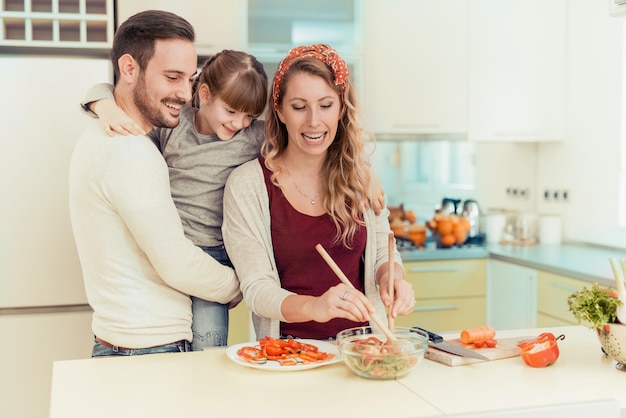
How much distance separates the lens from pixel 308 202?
7.20 ft

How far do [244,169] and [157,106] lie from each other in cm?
32

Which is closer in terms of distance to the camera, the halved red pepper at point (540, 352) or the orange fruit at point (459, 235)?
the halved red pepper at point (540, 352)

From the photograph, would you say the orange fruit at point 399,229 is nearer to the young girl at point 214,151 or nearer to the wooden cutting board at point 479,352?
the young girl at point 214,151

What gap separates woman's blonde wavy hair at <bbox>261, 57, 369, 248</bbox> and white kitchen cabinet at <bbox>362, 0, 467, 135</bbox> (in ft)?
5.87

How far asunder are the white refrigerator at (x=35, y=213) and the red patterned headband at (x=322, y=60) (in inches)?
46.9

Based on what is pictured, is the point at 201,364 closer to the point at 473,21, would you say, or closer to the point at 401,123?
the point at 401,123

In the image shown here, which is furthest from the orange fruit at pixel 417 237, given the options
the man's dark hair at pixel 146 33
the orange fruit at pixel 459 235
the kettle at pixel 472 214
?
the man's dark hair at pixel 146 33

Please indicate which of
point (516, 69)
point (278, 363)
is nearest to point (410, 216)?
point (516, 69)

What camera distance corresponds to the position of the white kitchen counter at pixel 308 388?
144cm

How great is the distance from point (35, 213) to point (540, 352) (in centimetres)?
214

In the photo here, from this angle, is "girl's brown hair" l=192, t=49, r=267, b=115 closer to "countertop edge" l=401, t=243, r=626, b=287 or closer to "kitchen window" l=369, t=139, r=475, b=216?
"countertop edge" l=401, t=243, r=626, b=287

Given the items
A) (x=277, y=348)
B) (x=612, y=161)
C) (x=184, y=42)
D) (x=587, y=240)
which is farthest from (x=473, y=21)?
(x=277, y=348)

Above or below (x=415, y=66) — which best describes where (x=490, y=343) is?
below

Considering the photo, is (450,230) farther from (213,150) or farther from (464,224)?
(213,150)
